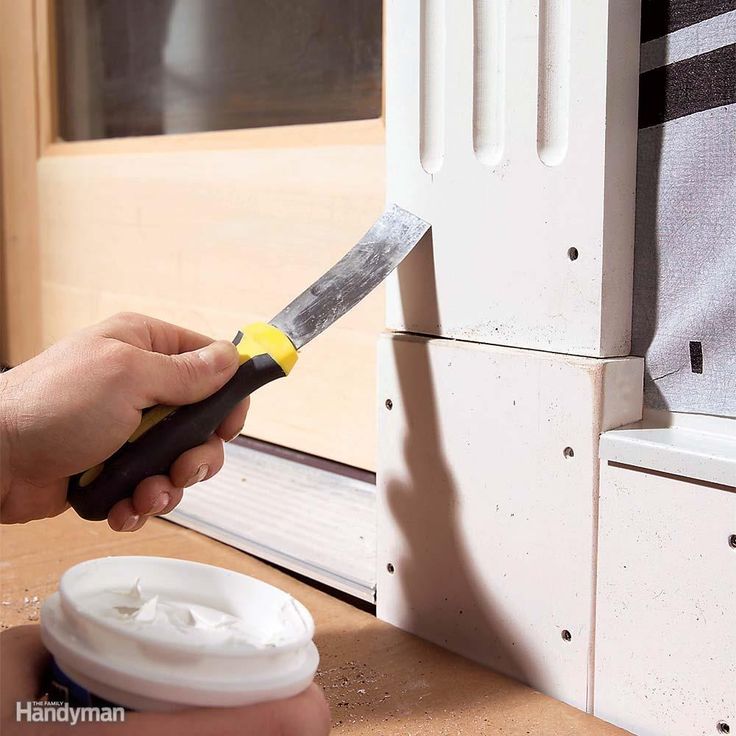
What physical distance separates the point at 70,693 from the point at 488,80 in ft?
1.40

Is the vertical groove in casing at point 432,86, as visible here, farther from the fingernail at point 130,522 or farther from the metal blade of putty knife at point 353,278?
the fingernail at point 130,522

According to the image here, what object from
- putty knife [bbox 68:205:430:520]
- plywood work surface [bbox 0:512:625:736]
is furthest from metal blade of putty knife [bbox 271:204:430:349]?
plywood work surface [bbox 0:512:625:736]

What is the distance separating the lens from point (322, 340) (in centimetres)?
82

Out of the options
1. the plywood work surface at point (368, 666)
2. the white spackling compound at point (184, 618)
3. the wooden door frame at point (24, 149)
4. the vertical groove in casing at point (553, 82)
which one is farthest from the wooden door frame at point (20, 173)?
the white spackling compound at point (184, 618)

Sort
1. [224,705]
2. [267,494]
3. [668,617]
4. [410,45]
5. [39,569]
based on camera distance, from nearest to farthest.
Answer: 1. [224,705]
2. [668,617]
3. [410,45]
4. [39,569]
5. [267,494]

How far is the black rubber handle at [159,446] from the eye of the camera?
540mm

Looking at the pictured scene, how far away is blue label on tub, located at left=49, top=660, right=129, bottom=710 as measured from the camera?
1.14 feet

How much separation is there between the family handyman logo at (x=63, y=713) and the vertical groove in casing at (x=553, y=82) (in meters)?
0.38

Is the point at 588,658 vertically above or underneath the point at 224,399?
underneath

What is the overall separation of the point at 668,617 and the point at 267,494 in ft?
1.41

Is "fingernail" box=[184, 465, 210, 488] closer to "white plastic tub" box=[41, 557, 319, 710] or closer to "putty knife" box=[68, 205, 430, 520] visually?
"putty knife" box=[68, 205, 430, 520]

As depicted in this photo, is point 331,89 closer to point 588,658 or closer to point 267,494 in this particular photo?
point 267,494

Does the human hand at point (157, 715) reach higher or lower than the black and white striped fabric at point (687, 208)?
lower

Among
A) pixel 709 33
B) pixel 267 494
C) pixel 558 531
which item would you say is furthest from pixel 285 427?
pixel 709 33
